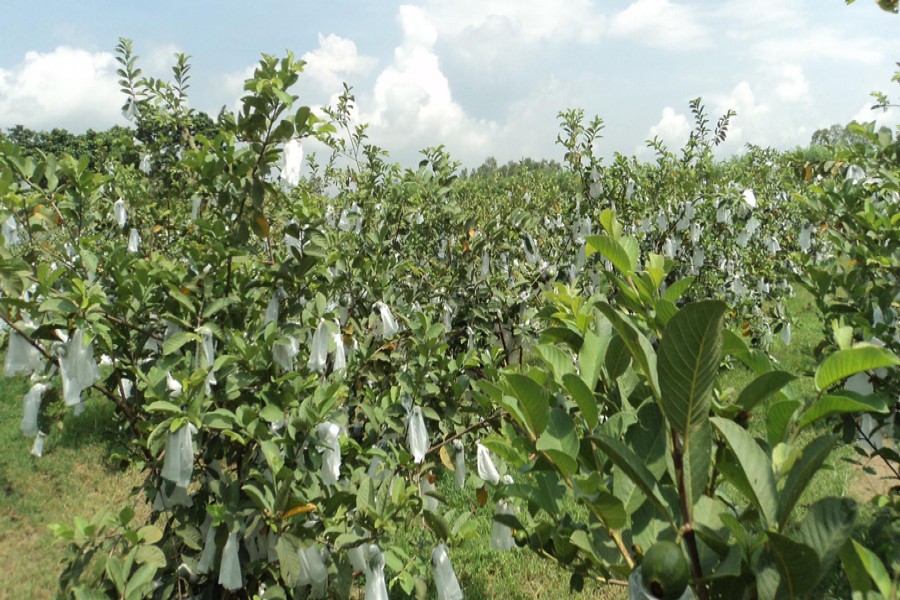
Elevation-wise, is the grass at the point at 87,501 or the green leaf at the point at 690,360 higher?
the green leaf at the point at 690,360

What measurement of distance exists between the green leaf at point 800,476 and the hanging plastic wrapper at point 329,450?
133cm

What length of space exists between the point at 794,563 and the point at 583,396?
30 cm

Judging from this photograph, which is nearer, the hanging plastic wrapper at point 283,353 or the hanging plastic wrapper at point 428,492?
the hanging plastic wrapper at point 283,353

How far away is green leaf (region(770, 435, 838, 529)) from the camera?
22.9 inches

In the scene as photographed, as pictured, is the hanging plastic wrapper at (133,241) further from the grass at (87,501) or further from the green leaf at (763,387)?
the green leaf at (763,387)

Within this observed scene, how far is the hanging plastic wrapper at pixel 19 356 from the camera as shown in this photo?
171 cm

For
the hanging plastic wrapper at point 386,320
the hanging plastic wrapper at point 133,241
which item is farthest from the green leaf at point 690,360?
the hanging plastic wrapper at point 133,241

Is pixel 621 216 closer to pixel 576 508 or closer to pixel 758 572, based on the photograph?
pixel 576 508

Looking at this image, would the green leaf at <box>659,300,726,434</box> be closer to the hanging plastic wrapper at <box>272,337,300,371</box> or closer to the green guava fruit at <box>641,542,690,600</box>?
the green guava fruit at <box>641,542,690,600</box>

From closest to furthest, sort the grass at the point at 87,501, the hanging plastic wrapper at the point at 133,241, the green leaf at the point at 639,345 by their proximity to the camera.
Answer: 1. the green leaf at the point at 639,345
2. the grass at the point at 87,501
3. the hanging plastic wrapper at the point at 133,241

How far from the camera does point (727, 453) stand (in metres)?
0.80

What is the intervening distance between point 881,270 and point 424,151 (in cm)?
257

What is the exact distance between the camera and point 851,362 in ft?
2.11

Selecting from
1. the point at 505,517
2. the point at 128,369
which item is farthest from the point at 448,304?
the point at 505,517
